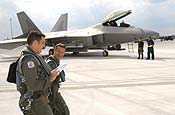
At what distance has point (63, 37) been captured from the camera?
27.5m

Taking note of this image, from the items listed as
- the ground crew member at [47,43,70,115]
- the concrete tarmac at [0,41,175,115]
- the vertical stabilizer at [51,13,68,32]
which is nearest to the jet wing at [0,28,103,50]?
the vertical stabilizer at [51,13,68,32]

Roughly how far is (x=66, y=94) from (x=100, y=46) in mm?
18268

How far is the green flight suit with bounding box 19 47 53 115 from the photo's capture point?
3.40 m

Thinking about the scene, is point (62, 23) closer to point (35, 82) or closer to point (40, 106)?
point (40, 106)

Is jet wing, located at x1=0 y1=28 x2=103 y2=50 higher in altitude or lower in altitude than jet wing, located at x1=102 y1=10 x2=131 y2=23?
lower

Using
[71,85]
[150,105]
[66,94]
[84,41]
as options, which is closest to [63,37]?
[84,41]

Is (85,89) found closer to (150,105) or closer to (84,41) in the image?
(150,105)

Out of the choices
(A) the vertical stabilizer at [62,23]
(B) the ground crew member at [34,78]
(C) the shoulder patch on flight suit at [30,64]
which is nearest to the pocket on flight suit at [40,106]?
(B) the ground crew member at [34,78]

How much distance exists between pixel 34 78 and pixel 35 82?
4 centimetres

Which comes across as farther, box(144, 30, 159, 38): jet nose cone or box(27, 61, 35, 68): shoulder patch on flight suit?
box(144, 30, 159, 38): jet nose cone

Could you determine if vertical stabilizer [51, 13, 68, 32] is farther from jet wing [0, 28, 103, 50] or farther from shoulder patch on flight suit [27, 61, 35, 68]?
shoulder patch on flight suit [27, 61, 35, 68]

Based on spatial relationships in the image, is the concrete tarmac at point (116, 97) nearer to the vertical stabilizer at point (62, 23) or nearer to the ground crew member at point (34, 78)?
the ground crew member at point (34, 78)

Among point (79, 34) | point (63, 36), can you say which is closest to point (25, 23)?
point (63, 36)

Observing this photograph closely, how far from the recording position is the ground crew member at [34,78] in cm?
340
